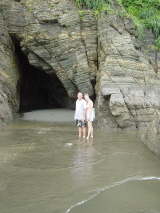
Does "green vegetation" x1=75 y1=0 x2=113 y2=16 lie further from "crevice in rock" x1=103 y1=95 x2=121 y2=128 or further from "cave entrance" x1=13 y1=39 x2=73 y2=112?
"cave entrance" x1=13 y1=39 x2=73 y2=112

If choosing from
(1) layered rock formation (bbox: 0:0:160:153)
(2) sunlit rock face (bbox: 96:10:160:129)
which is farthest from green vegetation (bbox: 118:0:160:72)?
(2) sunlit rock face (bbox: 96:10:160:129)

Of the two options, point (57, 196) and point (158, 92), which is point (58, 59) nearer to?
point (158, 92)

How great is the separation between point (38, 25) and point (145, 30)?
16.5 feet

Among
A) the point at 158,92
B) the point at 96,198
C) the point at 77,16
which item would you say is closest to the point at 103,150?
the point at 96,198

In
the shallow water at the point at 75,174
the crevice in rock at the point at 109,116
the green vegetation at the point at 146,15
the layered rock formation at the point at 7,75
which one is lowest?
the shallow water at the point at 75,174

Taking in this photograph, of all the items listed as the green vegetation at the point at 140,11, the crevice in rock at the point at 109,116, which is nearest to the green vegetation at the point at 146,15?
the green vegetation at the point at 140,11

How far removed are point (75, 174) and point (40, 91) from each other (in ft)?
57.9

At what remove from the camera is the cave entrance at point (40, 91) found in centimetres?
2318

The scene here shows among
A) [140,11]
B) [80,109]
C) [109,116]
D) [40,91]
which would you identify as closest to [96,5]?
[140,11]

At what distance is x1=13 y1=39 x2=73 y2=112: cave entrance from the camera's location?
76.0ft

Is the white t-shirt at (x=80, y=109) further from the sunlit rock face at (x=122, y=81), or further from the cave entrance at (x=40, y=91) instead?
the cave entrance at (x=40, y=91)

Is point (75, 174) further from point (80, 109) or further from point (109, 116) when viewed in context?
point (109, 116)

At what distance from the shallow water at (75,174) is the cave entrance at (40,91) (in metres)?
9.22

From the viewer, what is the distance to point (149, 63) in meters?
17.6
